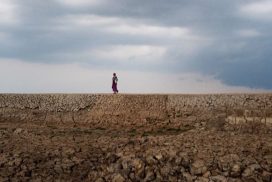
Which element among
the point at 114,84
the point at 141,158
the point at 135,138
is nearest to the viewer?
the point at 141,158

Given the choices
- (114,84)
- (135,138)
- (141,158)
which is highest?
(114,84)

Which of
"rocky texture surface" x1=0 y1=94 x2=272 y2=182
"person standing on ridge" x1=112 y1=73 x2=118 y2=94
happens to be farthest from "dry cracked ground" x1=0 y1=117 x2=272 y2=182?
"person standing on ridge" x1=112 y1=73 x2=118 y2=94

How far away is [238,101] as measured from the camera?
60.5ft

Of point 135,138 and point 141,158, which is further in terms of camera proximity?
point 135,138

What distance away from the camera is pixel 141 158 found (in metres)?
13.7

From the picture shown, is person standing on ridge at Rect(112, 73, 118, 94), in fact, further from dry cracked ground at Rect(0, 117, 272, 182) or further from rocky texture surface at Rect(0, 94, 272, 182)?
dry cracked ground at Rect(0, 117, 272, 182)

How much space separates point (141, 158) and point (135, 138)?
A: 1.79 metres

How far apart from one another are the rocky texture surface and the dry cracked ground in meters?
0.02

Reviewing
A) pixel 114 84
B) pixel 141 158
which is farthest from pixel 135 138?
pixel 114 84

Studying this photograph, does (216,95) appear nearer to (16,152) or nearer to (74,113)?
(74,113)

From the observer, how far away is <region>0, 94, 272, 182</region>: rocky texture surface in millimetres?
13273

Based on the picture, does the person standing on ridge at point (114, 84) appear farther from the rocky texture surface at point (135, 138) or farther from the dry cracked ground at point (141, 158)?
the dry cracked ground at point (141, 158)

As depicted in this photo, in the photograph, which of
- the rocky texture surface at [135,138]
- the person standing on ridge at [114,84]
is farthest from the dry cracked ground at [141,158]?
the person standing on ridge at [114,84]

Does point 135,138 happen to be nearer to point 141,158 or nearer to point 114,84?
point 141,158
